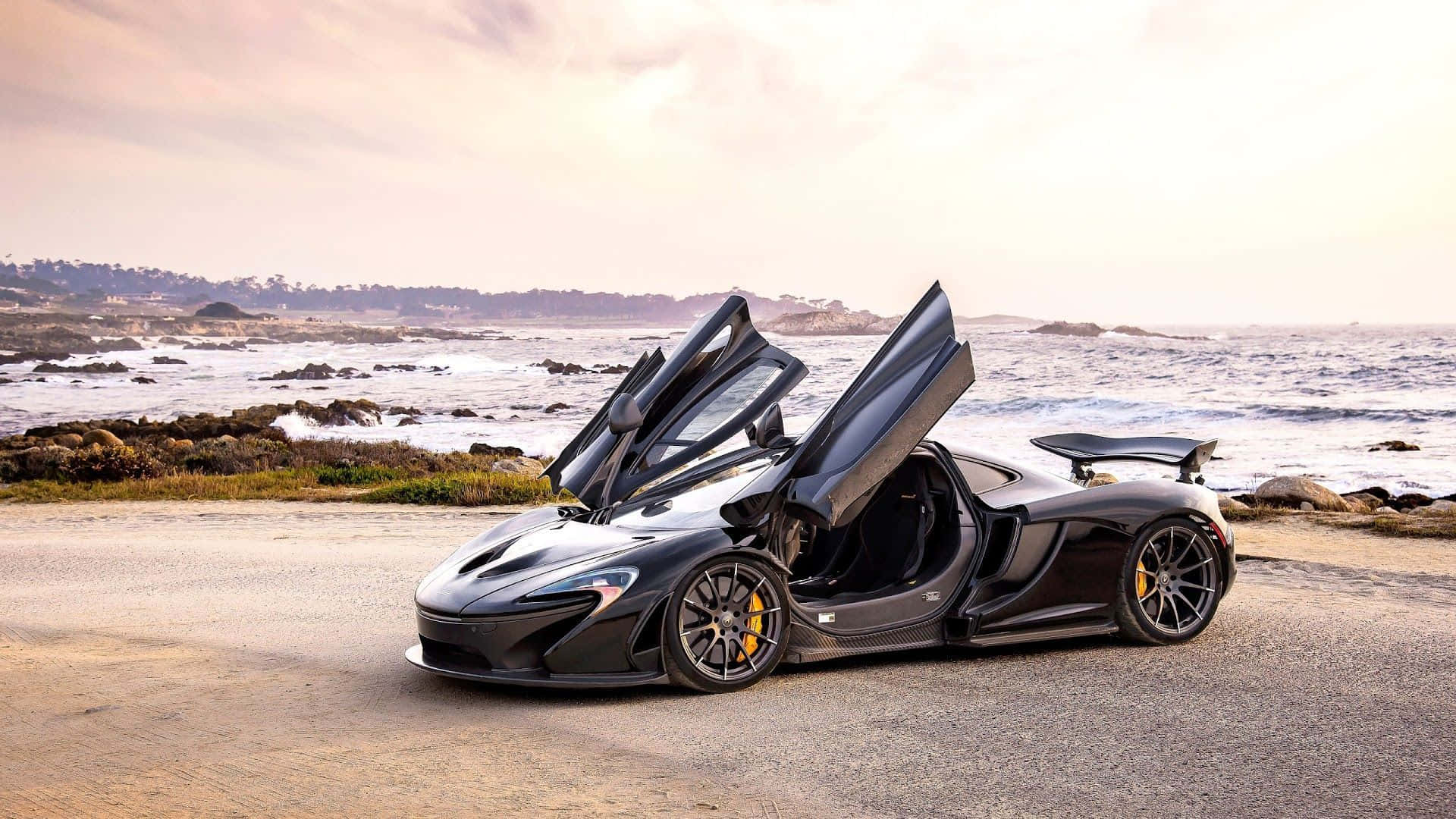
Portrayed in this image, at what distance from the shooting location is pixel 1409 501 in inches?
770

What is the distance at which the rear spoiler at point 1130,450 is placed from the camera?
23.4ft

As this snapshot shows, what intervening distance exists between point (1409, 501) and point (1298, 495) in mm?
4048

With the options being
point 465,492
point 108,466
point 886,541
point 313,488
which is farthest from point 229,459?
point 886,541

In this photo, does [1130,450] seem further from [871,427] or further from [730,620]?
[730,620]

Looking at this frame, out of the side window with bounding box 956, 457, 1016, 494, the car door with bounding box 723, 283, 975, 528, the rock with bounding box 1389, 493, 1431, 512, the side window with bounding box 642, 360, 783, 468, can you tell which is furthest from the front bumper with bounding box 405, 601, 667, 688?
the rock with bounding box 1389, 493, 1431, 512

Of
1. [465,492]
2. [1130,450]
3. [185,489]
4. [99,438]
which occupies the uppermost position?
[1130,450]

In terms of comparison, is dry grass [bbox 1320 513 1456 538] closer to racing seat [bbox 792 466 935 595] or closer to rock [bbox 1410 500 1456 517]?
rock [bbox 1410 500 1456 517]

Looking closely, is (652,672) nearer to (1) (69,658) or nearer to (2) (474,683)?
(2) (474,683)

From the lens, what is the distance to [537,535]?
21.5 feet

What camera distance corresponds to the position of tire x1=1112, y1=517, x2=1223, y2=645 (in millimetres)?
6719

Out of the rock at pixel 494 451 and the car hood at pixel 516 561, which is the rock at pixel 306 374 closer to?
the rock at pixel 494 451

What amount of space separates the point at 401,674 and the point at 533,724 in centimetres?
137

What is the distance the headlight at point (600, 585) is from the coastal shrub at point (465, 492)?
10722mm

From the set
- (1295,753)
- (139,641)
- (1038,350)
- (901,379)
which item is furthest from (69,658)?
(1038,350)
